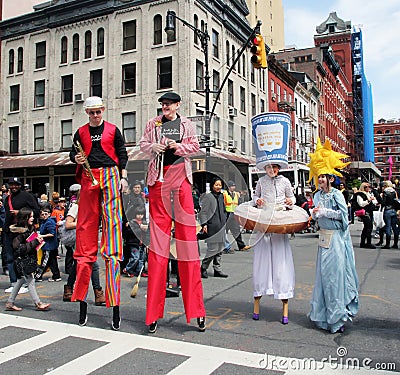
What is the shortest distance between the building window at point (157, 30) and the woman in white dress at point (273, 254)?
73.0 feet

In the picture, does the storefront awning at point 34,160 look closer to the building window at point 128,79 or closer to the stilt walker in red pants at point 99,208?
the building window at point 128,79

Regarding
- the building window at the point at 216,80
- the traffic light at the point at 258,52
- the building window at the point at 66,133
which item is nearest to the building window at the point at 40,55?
the building window at the point at 66,133

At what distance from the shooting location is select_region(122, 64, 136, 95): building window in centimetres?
2631

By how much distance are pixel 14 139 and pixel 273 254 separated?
94.5 ft

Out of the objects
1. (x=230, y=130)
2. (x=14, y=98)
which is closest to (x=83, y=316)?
(x=230, y=130)

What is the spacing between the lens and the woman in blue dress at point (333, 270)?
4652 mm

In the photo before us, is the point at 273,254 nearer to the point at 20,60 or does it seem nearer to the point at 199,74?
the point at 199,74

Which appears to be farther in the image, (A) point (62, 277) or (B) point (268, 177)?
(A) point (62, 277)

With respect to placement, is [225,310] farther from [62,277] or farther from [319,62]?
[319,62]

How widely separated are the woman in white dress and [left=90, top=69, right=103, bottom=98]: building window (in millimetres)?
23969

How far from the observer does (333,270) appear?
187 inches

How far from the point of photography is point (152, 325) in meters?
4.62

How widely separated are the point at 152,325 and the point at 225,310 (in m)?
1.31

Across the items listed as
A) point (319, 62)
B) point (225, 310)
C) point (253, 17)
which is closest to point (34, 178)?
point (225, 310)
